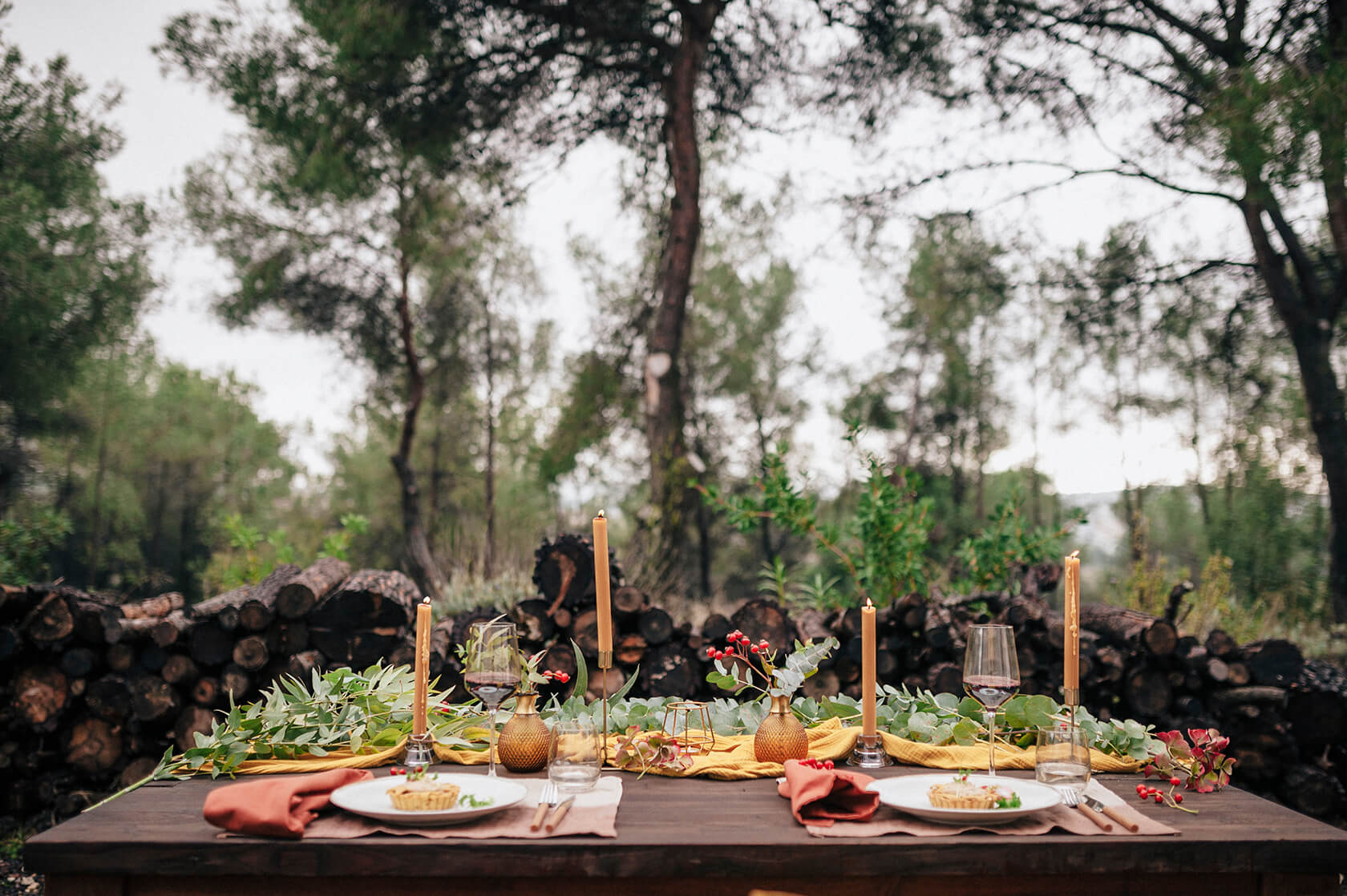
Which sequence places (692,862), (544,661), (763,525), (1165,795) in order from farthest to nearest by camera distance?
(763,525), (544,661), (1165,795), (692,862)

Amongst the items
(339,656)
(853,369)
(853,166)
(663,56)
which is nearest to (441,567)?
(339,656)

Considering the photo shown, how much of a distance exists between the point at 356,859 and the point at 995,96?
7297 mm

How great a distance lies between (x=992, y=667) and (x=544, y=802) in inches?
29.0

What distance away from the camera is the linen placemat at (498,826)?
118 cm

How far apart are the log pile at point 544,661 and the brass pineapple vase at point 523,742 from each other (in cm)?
191

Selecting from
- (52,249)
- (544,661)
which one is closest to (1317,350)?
(544,661)

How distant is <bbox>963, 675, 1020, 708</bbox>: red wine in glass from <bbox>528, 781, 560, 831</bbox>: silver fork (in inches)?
26.3

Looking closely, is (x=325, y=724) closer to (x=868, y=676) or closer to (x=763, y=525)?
(x=868, y=676)

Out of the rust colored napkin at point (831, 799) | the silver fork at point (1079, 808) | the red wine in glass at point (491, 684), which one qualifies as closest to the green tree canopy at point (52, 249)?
the red wine in glass at point (491, 684)

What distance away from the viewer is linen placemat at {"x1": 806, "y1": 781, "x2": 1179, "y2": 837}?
1.20 metres

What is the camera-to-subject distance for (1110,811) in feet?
4.21

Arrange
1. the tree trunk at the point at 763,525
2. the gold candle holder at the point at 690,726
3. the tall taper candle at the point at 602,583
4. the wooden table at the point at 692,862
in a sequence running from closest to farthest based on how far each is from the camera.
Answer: the wooden table at the point at 692,862 < the tall taper candle at the point at 602,583 < the gold candle holder at the point at 690,726 < the tree trunk at the point at 763,525

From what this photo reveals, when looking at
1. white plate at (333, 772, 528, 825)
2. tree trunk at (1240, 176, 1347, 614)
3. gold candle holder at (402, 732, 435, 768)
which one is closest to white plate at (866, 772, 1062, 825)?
white plate at (333, 772, 528, 825)

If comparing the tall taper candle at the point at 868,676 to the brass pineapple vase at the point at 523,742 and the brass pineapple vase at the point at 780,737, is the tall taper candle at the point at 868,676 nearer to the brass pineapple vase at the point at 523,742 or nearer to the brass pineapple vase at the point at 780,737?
the brass pineapple vase at the point at 780,737
